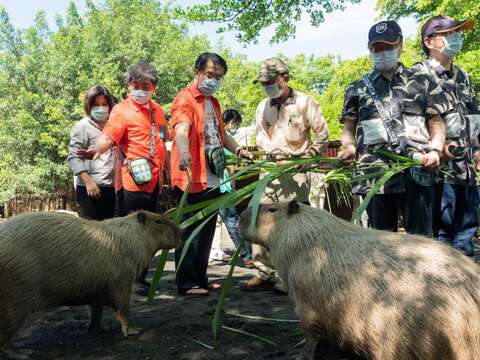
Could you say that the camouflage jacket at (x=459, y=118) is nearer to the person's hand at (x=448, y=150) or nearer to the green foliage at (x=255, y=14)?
the person's hand at (x=448, y=150)

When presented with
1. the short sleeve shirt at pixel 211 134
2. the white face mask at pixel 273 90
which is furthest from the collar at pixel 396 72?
the short sleeve shirt at pixel 211 134

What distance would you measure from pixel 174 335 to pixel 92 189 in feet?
5.79

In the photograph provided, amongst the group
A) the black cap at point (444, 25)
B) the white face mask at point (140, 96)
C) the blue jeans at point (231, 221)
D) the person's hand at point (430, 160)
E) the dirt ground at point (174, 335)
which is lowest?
the dirt ground at point (174, 335)

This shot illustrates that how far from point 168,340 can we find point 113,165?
2.10 m

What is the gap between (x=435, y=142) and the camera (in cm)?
325

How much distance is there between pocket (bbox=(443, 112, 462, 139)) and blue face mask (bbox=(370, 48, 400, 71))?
0.65 m

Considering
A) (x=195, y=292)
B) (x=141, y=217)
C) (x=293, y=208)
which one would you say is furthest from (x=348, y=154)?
(x=195, y=292)

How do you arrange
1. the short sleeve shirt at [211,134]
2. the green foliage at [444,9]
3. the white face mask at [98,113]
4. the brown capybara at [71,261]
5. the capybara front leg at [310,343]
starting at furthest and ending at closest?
the green foliage at [444,9] → the white face mask at [98,113] → the short sleeve shirt at [211,134] → the brown capybara at [71,261] → the capybara front leg at [310,343]

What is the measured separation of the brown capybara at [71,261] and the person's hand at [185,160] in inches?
21.1

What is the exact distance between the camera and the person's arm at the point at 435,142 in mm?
3070

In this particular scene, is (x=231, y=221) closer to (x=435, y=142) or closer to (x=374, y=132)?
(x=374, y=132)

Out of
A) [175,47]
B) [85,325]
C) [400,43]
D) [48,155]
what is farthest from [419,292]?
[175,47]

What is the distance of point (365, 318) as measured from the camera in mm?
2250

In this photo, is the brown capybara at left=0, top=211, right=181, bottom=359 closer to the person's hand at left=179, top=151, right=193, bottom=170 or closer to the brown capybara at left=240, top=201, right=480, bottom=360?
the person's hand at left=179, top=151, right=193, bottom=170
